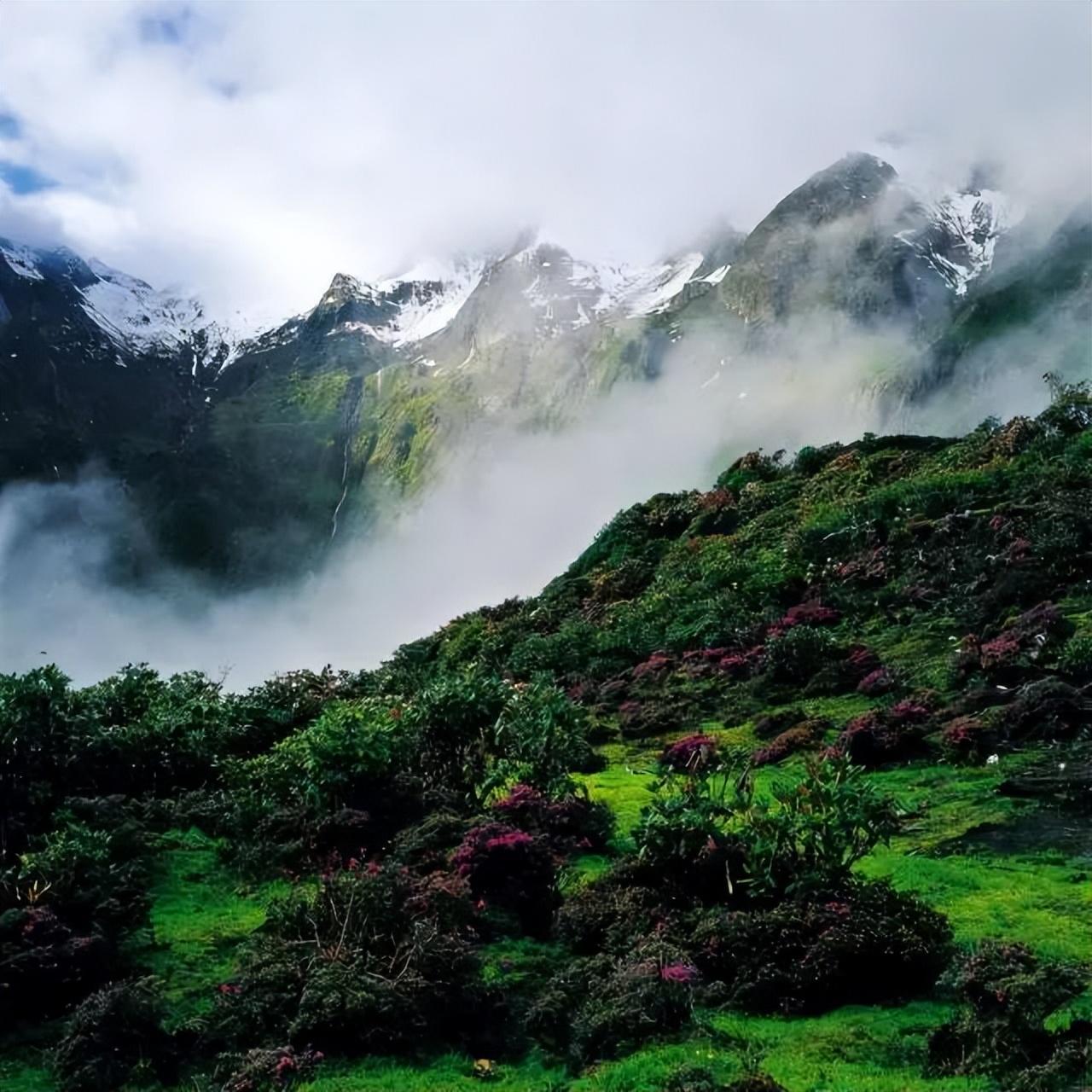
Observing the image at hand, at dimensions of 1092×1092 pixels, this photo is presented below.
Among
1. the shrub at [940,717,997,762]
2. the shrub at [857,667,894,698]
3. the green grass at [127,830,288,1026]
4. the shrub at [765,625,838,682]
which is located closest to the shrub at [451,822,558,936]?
the green grass at [127,830,288,1026]

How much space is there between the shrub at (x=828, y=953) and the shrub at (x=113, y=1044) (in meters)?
8.00

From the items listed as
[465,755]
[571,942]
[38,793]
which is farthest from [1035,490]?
[38,793]

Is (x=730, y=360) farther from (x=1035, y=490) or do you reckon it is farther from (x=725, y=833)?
(x=725, y=833)

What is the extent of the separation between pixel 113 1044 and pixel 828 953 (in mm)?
10186

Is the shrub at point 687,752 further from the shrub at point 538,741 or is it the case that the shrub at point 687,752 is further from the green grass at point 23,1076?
the green grass at point 23,1076

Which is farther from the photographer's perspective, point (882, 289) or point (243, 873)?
point (882, 289)

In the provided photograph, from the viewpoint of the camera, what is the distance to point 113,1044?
14766 millimetres

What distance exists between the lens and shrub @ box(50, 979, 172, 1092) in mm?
14297

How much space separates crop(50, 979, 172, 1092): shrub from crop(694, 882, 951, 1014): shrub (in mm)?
7999

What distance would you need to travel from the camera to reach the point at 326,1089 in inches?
537

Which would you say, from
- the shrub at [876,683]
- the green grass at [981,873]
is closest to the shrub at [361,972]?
the green grass at [981,873]

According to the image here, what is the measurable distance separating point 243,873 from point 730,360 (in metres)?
171

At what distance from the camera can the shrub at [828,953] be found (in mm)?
14977

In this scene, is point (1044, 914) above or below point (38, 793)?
below
